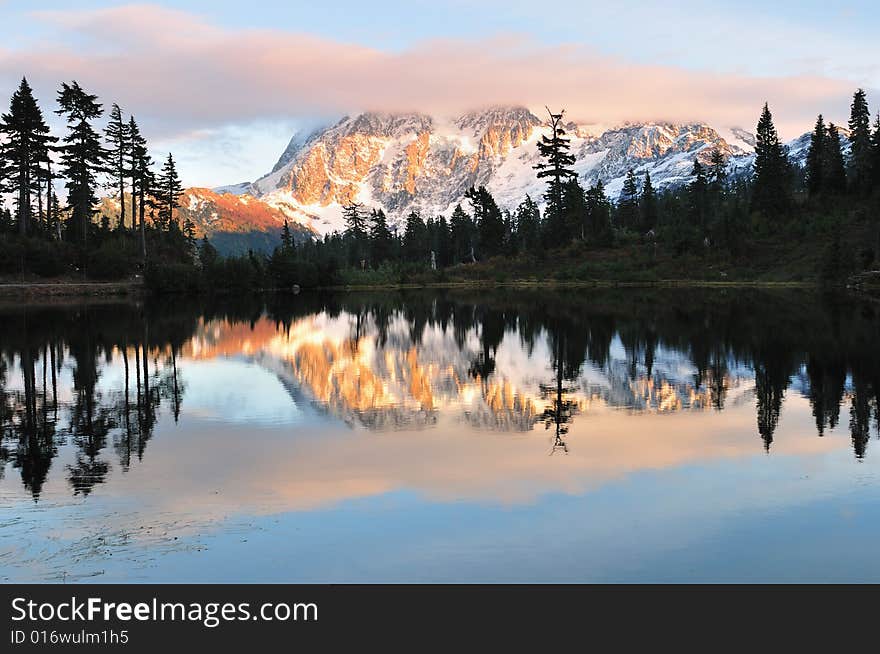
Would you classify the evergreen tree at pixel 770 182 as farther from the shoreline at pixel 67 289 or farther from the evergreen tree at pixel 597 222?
the shoreline at pixel 67 289

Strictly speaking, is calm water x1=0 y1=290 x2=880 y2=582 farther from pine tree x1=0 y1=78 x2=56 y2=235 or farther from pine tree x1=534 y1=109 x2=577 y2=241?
pine tree x1=534 y1=109 x2=577 y2=241

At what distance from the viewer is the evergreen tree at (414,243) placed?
17775cm

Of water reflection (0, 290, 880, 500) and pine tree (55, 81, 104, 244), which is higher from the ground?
pine tree (55, 81, 104, 244)

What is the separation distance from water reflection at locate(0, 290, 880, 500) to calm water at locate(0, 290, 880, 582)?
128 millimetres

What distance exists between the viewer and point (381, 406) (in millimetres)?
20328

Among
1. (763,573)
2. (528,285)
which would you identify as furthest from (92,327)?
(528,285)

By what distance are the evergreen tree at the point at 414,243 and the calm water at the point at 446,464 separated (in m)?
147

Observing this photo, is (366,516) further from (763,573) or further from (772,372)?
(772,372)

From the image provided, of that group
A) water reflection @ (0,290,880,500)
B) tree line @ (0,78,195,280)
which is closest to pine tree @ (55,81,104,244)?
tree line @ (0,78,195,280)

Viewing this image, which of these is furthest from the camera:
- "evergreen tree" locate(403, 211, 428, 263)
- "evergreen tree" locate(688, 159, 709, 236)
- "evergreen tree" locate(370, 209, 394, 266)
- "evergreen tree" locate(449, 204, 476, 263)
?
"evergreen tree" locate(403, 211, 428, 263)

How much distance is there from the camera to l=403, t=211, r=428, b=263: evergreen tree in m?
178

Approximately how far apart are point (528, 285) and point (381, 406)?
84799 mm

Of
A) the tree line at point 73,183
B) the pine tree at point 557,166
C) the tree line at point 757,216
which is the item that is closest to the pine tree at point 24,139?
the tree line at point 73,183

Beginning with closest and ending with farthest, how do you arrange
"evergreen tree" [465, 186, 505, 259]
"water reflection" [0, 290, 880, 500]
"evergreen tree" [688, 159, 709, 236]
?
"water reflection" [0, 290, 880, 500], "evergreen tree" [465, 186, 505, 259], "evergreen tree" [688, 159, 709, 236]
